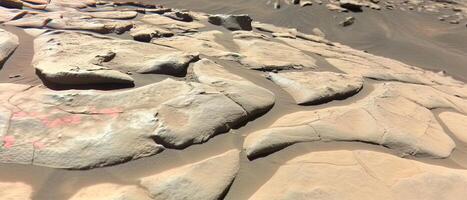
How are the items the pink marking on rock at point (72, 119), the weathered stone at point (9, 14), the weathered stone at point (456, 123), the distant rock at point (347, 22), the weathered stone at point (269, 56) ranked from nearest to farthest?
the pink marking on rock at point (72, 119) → the weathered stone at point (456, 123) → the weathered stone at point (269, 56) → the weathered stone at point (9, 14) → the distant rock at point (347, 22)

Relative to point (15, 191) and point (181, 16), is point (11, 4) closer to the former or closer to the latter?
point (181, 16)

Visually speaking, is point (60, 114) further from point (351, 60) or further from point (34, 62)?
point (351, 60)

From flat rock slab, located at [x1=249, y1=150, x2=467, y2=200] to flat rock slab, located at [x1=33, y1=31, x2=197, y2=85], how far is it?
1.05 metres

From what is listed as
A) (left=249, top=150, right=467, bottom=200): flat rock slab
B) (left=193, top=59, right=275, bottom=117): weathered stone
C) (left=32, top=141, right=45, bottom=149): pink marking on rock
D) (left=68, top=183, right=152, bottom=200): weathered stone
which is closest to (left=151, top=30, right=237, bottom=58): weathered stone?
(left=193, top=59, right=275, bottom=117): weathered stone

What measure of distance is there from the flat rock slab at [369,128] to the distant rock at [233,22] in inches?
70.0

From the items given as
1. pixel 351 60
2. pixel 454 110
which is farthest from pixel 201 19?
pixel 454 110

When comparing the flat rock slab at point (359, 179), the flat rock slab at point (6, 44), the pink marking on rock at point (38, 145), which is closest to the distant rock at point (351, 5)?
the flat rock slab at point (6, 44)

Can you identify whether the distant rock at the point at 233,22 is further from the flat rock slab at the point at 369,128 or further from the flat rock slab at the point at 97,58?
the flat rock slab at the point at 369,128

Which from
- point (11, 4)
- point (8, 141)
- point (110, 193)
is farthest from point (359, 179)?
point (11, 4)

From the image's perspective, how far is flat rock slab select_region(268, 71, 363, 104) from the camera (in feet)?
8.66

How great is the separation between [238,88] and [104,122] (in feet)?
2.55

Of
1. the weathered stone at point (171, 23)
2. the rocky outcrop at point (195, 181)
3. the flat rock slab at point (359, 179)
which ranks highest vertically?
the rocky outcrop at point (195, 181)

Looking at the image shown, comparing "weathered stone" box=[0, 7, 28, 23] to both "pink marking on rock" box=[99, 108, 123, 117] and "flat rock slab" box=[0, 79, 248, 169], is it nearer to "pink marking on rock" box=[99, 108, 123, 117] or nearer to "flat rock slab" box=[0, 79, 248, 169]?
"flat rock slab" box=[0, 79, 248, 169]

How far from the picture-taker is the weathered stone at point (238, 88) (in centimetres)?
238
